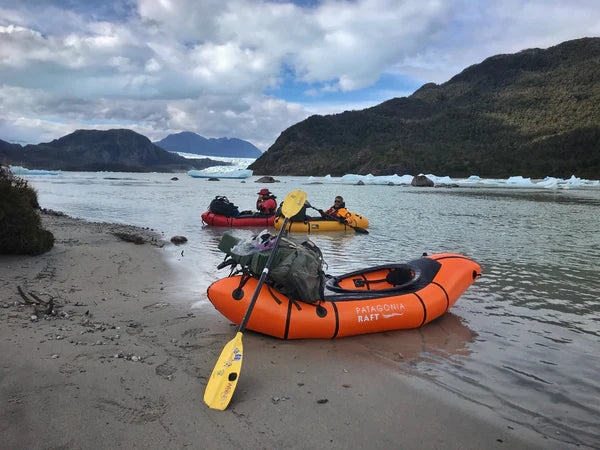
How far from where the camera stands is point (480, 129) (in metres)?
81.6

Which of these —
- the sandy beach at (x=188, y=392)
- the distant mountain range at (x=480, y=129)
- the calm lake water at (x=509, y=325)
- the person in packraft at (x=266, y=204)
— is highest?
the distant mountain range at (x=480, y=129)

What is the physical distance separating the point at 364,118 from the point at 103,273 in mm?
115216

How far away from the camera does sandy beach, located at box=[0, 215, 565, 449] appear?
254cm

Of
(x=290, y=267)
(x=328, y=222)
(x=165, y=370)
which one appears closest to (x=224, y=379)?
(x=165, y=370)

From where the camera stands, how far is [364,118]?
11519 cm

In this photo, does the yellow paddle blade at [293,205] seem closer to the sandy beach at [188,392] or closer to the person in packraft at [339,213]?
the sandy beach at [188,392]

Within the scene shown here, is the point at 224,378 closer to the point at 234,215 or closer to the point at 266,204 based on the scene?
the point at 234,215

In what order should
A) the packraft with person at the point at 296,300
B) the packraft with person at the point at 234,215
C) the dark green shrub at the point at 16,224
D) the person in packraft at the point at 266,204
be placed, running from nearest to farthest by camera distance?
the packraft with person at the point at 296,300
the dark green shrub at the point at 16,224
the packraft with person at the point at 234,215
the person in packraft at the point at 266,204

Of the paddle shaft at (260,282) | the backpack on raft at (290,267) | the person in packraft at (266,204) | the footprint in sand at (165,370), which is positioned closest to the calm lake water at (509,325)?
the backpack on raft at (290,267)

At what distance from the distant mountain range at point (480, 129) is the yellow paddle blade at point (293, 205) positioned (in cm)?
6590

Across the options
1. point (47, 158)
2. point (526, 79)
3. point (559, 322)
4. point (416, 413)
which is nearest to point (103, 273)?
point (416, 413)

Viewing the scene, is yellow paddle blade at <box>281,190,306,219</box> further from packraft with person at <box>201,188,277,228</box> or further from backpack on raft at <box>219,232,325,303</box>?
packraft with person at <box>201,188,277,228</box>

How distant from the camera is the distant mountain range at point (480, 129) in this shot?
64500mm

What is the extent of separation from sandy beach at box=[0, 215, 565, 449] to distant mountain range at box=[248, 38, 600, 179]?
6778 centimetres
